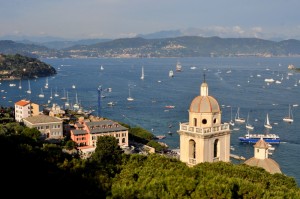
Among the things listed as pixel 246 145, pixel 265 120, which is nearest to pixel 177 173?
pixel 246 145

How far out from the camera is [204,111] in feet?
47.5

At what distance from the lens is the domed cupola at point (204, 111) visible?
47.5 ft

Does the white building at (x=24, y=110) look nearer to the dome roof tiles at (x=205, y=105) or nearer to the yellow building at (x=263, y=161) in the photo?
the yellow building at (x=263, y=161)

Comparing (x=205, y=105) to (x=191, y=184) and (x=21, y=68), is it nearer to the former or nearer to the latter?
(x=191, y=184)

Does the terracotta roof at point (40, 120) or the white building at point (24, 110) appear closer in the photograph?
the terracotta roof at point (40, 120)

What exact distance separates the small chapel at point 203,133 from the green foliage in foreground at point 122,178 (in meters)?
0.95

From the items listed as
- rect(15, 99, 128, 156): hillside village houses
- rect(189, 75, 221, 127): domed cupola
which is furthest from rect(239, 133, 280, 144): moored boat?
rect(189, 75, 221, 127): domed cupola

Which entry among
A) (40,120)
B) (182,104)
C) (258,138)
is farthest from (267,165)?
(182,104)

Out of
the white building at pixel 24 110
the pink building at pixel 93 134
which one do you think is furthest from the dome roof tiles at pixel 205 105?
the white building at pixel 24 110

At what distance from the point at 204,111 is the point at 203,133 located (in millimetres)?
732

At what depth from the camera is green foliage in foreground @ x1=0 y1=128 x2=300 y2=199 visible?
1043 cm

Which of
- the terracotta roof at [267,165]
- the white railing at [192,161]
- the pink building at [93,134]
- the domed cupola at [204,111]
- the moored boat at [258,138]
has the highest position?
the domed cupola at [204,111]

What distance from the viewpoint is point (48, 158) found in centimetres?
1322

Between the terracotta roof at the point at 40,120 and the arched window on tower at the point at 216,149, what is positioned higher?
the arched window on tower at the point at 216,149
